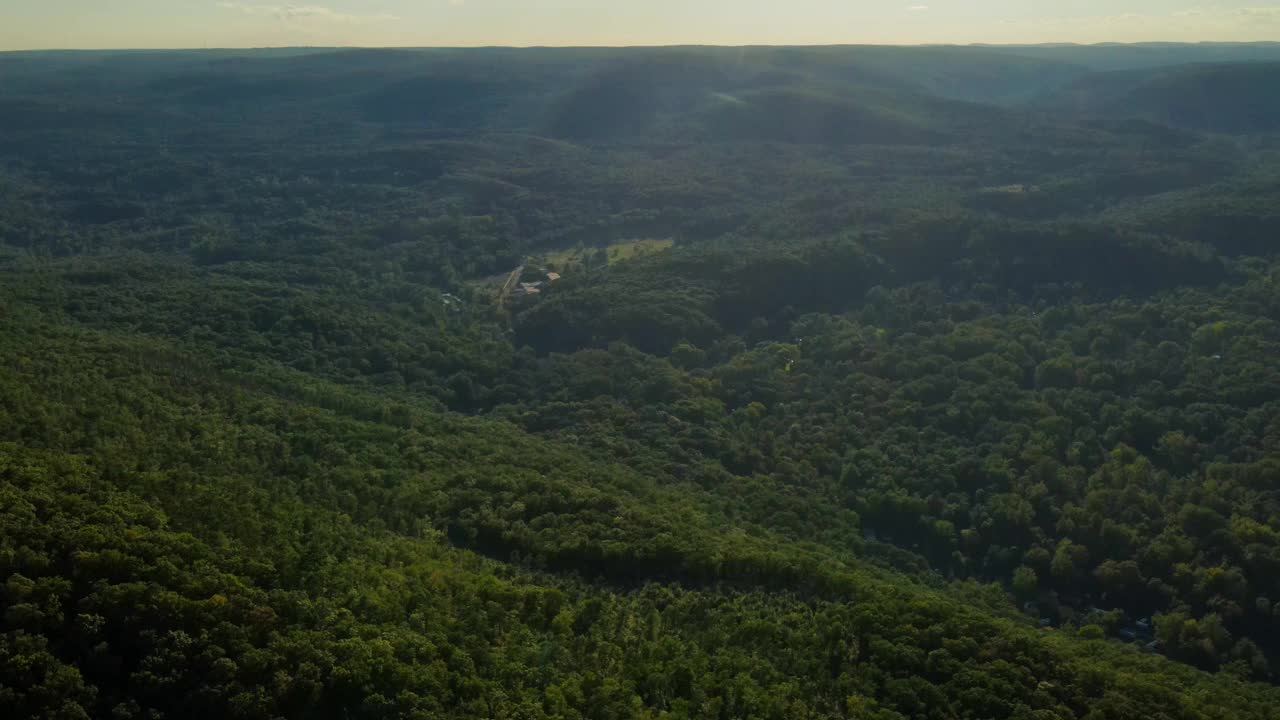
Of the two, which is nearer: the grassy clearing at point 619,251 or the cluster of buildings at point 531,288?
the cluster of buildings at point 531,288

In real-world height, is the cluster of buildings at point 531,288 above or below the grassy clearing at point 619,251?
below

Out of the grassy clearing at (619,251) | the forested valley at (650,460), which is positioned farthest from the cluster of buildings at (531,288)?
the grassy clearing at (619,251)

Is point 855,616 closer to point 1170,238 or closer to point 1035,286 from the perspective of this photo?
point 1035,286

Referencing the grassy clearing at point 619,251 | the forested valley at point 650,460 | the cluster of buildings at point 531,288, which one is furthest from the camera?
the grassy clearing at point 619,251

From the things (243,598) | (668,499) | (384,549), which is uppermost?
(243,598)

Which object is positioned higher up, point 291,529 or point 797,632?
point 291,529

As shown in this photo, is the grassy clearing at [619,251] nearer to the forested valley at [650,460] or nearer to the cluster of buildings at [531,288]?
the forested valley at [650,460]

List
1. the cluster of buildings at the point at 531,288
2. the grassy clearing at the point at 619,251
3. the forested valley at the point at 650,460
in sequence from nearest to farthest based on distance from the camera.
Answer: the forested valley at the point at 650,460 → the cluster of buildings at the point at 531,288 → the grassy clearing at the point at 619,251

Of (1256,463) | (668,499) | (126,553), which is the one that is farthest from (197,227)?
(1256,463)

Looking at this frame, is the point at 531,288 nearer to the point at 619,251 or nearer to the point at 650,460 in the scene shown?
the point at 619,251
